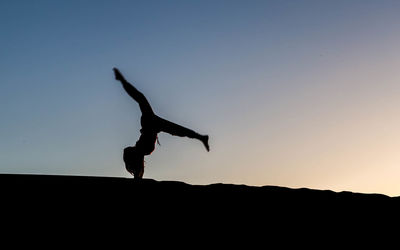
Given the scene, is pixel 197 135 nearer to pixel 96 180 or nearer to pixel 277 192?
pixel 277 192

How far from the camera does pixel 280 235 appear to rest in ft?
12.4

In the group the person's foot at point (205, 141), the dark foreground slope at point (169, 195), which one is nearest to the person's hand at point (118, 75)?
the person's foot at point (205, 141)

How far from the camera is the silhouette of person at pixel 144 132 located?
192 inches

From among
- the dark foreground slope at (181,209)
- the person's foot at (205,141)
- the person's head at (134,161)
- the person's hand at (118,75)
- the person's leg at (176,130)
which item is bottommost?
the dark foreground slope at (181,209)

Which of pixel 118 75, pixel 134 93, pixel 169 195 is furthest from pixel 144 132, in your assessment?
pixel 169 195

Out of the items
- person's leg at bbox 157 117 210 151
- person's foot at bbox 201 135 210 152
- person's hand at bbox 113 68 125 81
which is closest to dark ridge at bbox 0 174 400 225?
person's foot at bbox 201 135 210 152

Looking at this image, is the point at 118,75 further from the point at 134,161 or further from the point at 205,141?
the point at 205,141

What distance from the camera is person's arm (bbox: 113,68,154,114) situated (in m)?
4.84

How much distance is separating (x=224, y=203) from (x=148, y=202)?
81 cm

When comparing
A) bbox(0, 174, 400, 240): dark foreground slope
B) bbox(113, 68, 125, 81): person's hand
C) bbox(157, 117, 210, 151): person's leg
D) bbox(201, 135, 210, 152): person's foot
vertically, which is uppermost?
bbox(113, 68, 125, 81): person's hand

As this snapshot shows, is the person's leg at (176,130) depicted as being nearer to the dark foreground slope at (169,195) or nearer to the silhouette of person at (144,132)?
the silhouette of person at (144,132)

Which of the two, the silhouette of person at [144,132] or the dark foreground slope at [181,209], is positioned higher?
the silhouette of person at [144,132]

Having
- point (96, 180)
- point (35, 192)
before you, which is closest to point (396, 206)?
point (96, 180)

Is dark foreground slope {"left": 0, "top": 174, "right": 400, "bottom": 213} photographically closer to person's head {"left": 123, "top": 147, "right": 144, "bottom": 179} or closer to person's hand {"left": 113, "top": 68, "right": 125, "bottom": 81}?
person's head {"left": 123, "top": 147, "right": 144, "bottom": 179}
